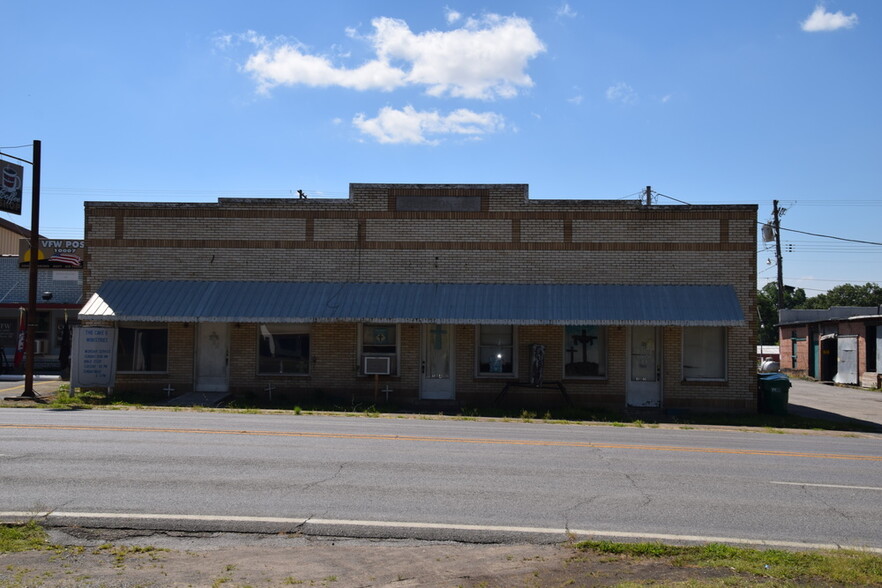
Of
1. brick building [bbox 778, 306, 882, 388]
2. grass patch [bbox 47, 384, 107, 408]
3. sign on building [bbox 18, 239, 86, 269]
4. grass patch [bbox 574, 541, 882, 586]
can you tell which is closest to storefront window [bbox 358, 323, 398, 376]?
grass patch [bbox 47, 384, 107, 408]

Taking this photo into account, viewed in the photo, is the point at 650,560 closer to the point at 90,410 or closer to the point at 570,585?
the point at 570,585

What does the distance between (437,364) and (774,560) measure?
14600mm

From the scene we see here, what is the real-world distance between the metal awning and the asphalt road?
530 cm

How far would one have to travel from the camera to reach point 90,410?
17391 millimetres

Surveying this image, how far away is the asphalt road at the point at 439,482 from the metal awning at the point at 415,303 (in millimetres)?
5301

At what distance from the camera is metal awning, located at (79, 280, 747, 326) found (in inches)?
757

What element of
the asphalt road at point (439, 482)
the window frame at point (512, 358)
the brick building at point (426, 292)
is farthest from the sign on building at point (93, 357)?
the window frame at point (512, 358)

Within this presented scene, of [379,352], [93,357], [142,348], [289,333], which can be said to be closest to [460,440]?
[379,352]

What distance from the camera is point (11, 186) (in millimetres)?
19812

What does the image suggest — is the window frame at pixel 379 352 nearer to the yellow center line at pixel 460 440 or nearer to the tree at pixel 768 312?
the yellow center line at pixel 460 440

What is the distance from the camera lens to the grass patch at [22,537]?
254 inches

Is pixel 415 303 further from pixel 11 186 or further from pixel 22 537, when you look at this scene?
pixel 22 537

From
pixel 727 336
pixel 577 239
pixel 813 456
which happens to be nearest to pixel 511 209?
pixel 577 239

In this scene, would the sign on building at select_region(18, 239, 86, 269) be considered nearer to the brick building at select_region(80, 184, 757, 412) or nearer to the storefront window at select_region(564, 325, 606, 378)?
the brick building at select_region(80, 184, 757, 412)
